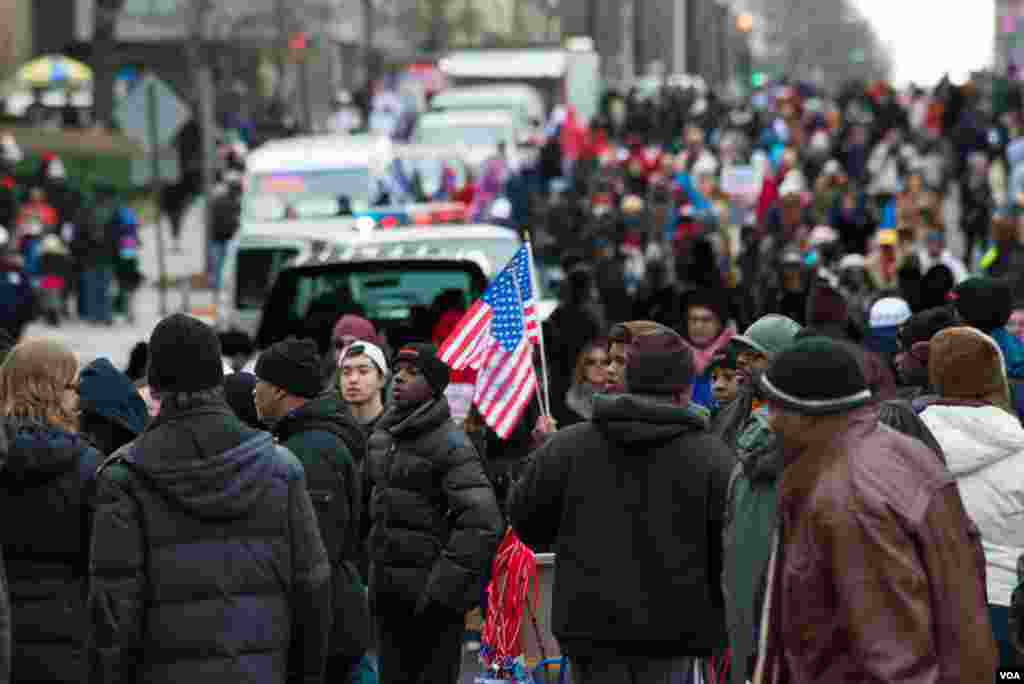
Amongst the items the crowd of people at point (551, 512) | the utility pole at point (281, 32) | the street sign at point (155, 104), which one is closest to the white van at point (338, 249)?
the crowd of people at point (551, 512)

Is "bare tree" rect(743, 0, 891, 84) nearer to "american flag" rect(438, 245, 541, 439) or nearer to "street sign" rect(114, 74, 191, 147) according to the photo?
"street sign" rect(114, 74, 191, 147)

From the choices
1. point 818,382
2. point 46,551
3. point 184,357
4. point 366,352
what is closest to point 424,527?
point 366,352

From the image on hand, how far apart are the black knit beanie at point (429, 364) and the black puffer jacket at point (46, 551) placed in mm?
2249

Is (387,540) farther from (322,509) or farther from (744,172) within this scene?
(744,172)

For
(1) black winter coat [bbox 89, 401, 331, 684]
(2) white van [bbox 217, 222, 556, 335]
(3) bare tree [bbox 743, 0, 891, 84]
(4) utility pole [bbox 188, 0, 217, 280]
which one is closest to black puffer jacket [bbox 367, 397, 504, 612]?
(1) black winter coat [bbox 89, 401, 331, 684]

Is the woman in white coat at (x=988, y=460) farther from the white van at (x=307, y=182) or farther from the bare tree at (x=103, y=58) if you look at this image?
the bare tree at (x=103, y=58)

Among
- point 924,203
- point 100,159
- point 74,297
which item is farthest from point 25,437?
point 100,159

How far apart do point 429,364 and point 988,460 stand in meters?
2.30

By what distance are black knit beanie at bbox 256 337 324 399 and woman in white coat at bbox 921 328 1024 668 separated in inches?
81.3

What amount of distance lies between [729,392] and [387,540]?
4.46ft

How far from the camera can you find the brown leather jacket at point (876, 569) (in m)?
5.59

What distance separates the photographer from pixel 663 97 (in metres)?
55.6

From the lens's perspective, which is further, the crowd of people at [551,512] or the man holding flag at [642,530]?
the man holding flag at [642,530]

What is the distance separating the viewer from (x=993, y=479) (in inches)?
309
